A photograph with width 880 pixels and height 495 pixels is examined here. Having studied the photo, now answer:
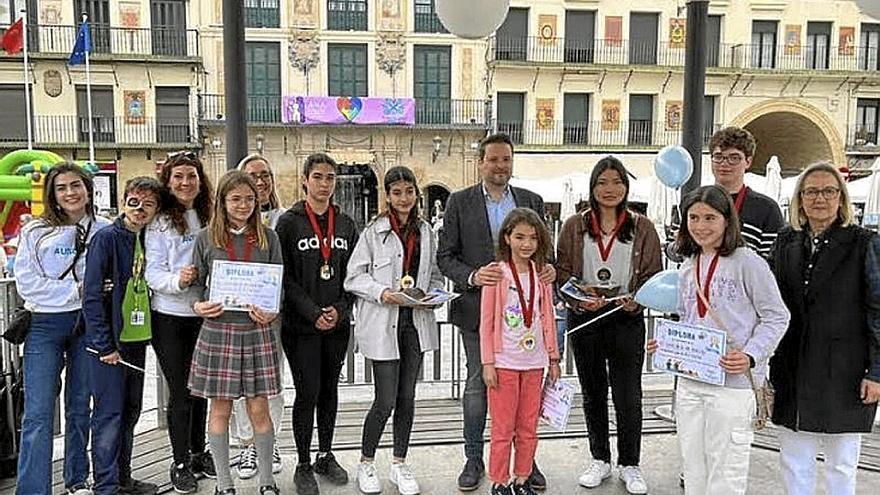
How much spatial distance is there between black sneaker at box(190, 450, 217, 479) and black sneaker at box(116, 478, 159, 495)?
0.75 feet

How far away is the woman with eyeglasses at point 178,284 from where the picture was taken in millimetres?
3539

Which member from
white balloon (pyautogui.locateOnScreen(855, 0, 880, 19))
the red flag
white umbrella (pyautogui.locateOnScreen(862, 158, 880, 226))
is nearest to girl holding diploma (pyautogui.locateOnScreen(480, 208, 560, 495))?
white balloon (pyautogui.locateOnScreen(855, 0, 880, 19))

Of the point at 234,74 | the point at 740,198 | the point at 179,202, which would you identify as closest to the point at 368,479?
the point at 179,202

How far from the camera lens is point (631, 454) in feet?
12.5

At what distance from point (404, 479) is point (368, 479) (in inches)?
7.6

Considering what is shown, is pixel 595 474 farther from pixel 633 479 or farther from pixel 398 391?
pixel 398 391

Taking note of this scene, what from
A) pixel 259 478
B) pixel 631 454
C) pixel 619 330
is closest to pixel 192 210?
pixel 259 478

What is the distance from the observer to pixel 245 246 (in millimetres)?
3461

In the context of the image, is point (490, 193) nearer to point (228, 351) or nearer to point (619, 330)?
point (619, 330)

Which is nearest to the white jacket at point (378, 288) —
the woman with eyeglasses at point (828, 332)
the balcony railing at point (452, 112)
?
the woman with eyeglasses at point (828, 332)

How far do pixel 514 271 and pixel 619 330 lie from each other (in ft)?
2.19

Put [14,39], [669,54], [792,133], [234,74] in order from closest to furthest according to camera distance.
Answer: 1. [234,74]
2. [14,39]
3. [669,54]
4. [792,133]

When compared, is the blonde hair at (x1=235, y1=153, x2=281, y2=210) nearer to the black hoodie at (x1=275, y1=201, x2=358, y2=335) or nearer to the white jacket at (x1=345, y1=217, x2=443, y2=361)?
the black hoodie at (x1=275, y1=201, x2=358, y2=335)

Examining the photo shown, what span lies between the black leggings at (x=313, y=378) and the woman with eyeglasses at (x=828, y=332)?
2.18 m
